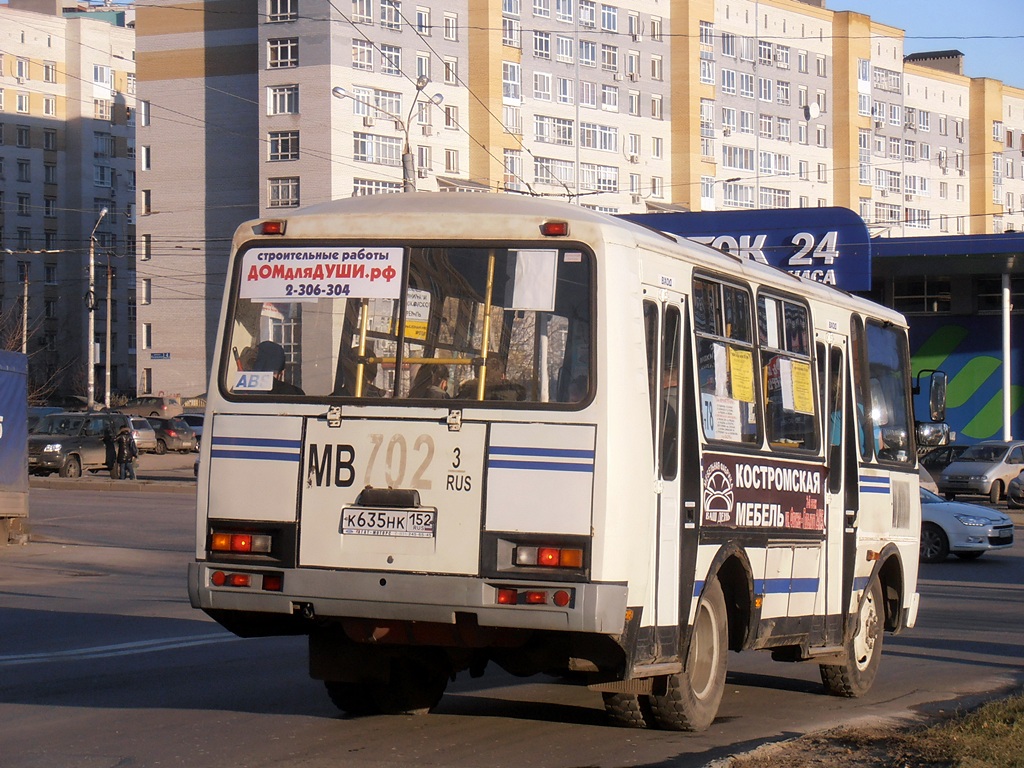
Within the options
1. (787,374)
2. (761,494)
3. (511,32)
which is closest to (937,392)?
(787,374)

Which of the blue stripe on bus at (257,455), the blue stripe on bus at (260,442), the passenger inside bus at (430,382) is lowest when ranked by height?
the blue stripe on bus at (257,455)

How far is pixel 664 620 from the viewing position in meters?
7.66

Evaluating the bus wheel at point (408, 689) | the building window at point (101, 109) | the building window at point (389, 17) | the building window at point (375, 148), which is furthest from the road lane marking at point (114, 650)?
the building window at point (101, 109)

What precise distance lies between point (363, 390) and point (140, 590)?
409 inches

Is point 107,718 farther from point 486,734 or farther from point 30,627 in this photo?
point 30,627

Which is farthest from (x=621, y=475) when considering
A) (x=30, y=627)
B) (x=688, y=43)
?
(x=688, y=43)

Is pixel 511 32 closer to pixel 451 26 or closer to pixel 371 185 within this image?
pixel 451 26

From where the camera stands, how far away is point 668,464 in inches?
305

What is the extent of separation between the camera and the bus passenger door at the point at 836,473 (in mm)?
10000

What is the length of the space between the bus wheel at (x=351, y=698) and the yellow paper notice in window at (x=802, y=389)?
3281 millimetres

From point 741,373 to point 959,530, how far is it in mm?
14594

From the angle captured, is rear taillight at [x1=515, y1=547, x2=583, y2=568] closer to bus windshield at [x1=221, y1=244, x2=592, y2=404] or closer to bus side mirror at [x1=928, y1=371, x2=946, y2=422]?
bus windshield at [x1=221, y1=244, x2=592, y2=404]

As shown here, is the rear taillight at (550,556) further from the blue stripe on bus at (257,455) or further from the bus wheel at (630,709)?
the bus wheel at (630,709)

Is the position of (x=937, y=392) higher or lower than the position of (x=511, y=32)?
lower
